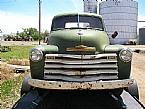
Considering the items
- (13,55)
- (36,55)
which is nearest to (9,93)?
(36,55)

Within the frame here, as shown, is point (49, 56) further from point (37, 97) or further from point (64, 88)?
point (37, 97)

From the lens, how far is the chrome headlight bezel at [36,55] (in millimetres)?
6422

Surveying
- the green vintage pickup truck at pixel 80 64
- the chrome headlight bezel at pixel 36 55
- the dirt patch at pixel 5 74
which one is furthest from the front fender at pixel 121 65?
the dirt patch at pixel 5 74

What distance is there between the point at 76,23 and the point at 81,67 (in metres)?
1.83

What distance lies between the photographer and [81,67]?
6.15 m

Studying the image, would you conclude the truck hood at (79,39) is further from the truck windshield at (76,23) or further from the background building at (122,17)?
the background building at (122,17)

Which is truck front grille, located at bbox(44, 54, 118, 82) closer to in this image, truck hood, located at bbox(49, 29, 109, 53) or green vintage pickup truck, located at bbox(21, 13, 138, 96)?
green vintage pickup truck, located at bbox(21, 13, 138, 96)

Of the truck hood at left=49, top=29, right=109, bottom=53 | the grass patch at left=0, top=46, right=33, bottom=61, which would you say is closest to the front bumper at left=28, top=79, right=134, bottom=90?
the truck hood at left=49, top=29, right=109, bottom=53

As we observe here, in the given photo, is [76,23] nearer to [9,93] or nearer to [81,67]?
[81,67]

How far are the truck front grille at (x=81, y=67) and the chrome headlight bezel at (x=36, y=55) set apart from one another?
0.20 m

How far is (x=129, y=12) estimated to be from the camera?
241 feet

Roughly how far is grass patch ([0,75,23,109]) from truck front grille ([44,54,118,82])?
2393mm

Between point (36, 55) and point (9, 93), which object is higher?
point (36, 55)

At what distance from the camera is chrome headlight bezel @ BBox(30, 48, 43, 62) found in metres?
6.42
